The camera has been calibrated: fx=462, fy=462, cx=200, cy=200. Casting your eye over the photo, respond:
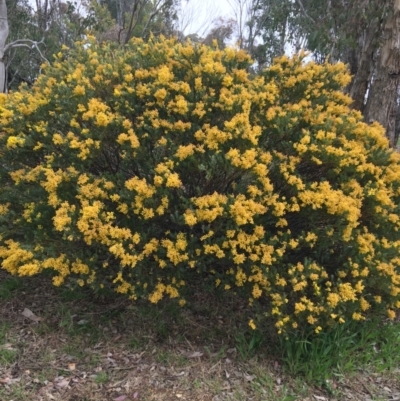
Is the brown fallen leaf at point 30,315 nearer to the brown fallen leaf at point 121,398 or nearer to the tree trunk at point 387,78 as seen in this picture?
the brown fallen leaf at point 121,398

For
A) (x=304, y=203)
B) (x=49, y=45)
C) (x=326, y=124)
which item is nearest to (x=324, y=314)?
(x=304, y=203)

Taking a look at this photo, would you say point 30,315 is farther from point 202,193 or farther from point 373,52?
point 373,52

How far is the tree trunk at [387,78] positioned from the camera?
5.17 meters

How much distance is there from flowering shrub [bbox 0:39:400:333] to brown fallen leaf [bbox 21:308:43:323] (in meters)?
0.43

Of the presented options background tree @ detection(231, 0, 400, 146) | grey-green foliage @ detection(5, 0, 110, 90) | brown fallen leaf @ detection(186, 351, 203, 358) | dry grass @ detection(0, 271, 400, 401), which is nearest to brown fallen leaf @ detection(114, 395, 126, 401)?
dry grass @ detection(0, 271, 400, 401)

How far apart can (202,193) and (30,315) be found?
5.59 feet

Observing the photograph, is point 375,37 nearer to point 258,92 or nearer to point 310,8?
point 258,92

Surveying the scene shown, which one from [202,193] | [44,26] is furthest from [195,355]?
[44,26]

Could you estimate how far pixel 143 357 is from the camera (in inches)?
127

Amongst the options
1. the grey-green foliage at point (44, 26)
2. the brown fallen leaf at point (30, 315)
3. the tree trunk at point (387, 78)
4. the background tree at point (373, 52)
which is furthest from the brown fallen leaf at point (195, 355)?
the grey-green foliage at point (44, 26)

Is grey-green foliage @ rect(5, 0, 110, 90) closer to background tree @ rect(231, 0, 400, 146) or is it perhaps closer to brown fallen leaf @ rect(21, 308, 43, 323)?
background tree @ rect(231, 0, 400, 146)

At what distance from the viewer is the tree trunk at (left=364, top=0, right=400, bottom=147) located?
17.0 ft

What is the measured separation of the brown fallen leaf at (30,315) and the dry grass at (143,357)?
0.05 feet

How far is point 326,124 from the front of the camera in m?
3.25
